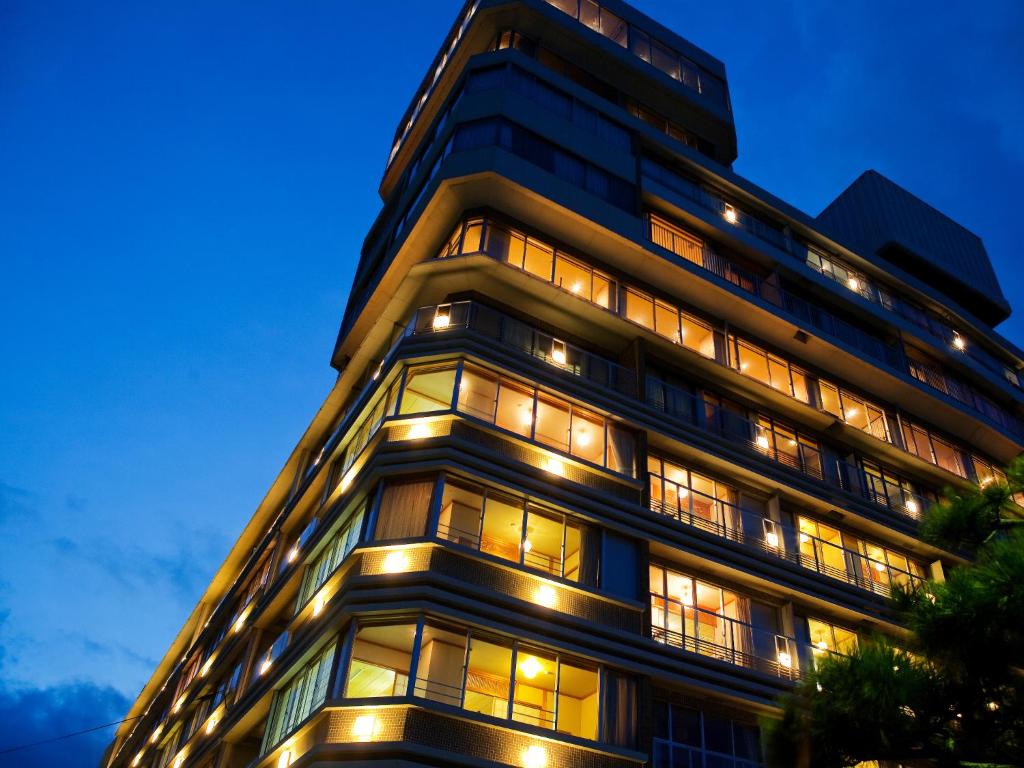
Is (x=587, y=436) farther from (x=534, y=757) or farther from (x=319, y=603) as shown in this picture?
(x=534, y=757)

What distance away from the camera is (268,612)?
28.8 m

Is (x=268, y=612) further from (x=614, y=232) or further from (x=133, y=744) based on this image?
(x=133, y=744)

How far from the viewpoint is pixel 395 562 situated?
68.2 feet

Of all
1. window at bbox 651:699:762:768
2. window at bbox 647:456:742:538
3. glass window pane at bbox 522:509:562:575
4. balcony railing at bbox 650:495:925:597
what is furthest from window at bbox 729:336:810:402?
window at bbox 651:699:762:768

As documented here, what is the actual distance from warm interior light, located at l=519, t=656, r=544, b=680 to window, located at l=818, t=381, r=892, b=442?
17.2 metres

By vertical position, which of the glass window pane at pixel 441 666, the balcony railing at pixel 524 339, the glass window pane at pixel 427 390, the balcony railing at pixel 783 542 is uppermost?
the balcony railing at pixel 524 339

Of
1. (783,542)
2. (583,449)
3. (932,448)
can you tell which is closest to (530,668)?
(583,449)

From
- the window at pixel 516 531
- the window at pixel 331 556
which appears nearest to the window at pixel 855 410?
the window at pixel 516 531

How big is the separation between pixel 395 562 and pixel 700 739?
873 centimetres

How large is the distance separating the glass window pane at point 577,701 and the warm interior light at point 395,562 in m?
4.27

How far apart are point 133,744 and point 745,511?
37162mm

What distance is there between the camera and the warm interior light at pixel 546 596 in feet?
69.4

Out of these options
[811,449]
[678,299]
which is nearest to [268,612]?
[678,299]

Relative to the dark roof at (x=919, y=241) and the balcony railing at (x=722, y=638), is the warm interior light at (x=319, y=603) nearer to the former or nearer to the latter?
the balcony railing at (x=722, y=638)
